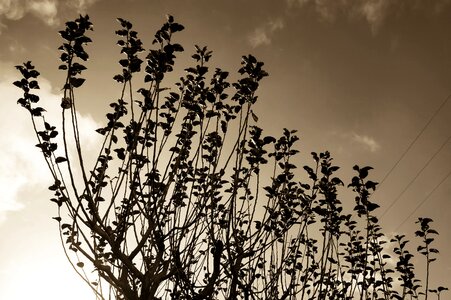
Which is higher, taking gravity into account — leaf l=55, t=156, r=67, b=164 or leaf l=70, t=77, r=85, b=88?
leaf l=70, t=77, r=85, b=88

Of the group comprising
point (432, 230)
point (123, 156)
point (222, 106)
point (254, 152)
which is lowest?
point (123, 156)

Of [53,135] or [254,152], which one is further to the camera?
[254,152]

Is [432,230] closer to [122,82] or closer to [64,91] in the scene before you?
[122,82]

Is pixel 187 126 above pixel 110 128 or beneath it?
above

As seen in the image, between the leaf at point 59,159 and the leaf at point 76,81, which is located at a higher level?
the leaf at point 76,81

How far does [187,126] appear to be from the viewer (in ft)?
18.7

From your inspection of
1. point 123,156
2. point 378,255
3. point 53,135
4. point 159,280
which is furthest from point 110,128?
point 378,255

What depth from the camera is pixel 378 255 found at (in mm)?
9406

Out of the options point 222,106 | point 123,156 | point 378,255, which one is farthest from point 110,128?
point 378,255

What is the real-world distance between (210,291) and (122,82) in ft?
11.5

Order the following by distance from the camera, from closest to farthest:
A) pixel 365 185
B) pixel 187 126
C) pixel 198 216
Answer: pixel 198 216 → pixel 187 126 → pixel 365 185

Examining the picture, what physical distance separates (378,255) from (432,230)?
199 cm

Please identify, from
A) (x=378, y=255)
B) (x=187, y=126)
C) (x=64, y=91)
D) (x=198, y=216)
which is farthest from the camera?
(x=378, y=255)

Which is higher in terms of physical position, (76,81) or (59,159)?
(76,81)
